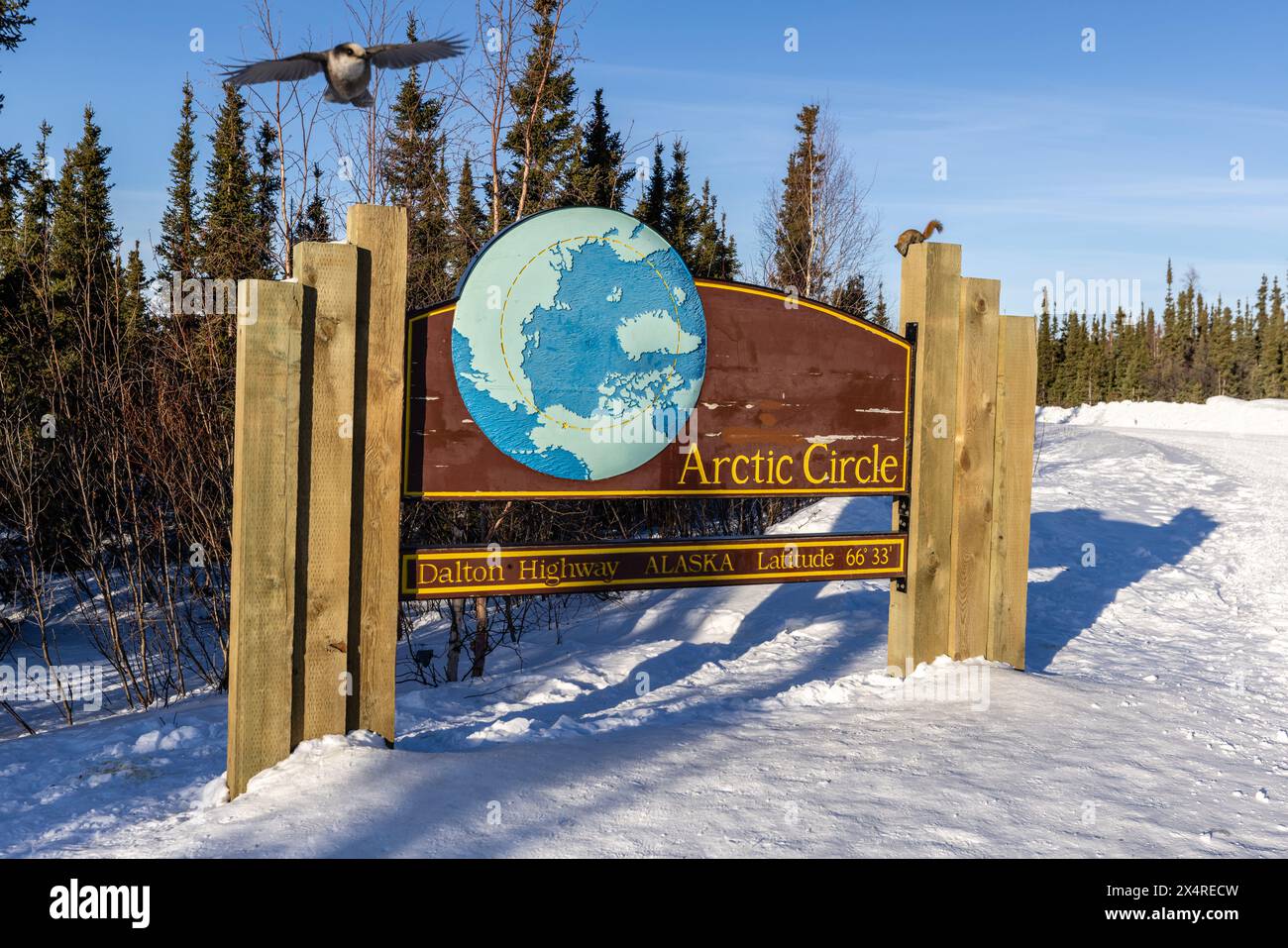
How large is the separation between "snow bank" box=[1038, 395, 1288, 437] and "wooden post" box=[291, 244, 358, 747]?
26862 mm

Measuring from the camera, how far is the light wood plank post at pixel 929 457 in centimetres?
576

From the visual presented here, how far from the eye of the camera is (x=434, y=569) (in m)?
4.63

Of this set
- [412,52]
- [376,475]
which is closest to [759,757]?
[376,475]

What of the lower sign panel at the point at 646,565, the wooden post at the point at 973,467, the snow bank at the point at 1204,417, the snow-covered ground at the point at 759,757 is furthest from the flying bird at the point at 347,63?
the snow bank at the point at 1204,417

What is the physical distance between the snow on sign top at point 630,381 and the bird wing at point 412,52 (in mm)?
817

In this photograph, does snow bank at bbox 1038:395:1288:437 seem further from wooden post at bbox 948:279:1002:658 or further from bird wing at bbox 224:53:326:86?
bird wing at bbox 224:53:326:86

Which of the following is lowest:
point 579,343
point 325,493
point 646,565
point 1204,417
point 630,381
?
point 646,565

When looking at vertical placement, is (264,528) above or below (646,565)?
above

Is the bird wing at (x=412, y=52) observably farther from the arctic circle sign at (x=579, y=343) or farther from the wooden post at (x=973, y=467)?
the wooden post at (x=973, y=467)

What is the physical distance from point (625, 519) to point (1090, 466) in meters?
7.97

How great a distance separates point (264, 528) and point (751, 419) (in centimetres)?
258

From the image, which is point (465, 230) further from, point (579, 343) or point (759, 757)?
point (759, 757)

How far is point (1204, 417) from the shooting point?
3042cm

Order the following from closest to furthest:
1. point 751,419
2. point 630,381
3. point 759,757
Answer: point 759,757
point 630,381
point 751,419
